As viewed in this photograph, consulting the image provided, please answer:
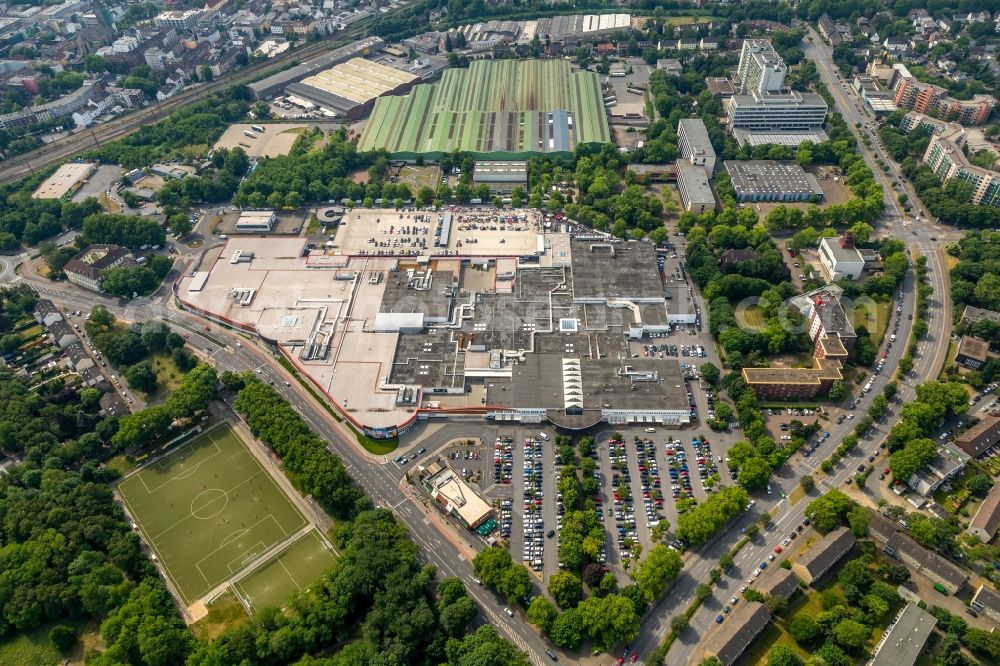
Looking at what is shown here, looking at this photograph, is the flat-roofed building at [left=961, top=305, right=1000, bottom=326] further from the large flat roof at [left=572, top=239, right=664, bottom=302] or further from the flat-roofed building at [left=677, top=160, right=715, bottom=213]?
the large flat roof at [left=572, top=239, right=664, bottom=302]

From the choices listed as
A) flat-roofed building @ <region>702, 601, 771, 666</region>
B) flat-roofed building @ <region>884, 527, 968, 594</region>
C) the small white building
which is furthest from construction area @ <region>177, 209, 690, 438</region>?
the small white building

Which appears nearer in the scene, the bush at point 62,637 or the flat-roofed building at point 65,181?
the bush at point 62,637

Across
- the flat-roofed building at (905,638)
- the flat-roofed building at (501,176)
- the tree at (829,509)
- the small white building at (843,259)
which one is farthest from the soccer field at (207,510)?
the small white building at (843,259)

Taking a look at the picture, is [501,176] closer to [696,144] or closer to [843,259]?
[696,144]

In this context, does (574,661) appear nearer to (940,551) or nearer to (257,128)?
(940,551)

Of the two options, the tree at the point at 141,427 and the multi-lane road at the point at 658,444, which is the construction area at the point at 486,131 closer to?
the multi-lane road at the point at 658,444

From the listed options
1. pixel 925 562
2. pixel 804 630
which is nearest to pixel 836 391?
pixel 925 562
